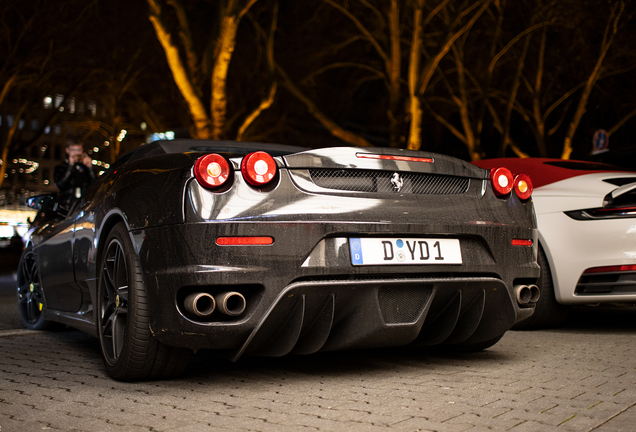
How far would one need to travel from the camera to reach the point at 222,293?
11.2ft

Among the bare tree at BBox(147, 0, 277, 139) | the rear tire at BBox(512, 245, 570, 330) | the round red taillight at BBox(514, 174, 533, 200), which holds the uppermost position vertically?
the bare tree at BBox(147, 0, 277, 139)

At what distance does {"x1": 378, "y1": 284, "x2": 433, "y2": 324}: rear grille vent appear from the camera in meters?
3.70

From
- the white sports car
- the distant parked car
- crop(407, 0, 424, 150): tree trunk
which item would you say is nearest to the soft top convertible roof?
the distant parked car

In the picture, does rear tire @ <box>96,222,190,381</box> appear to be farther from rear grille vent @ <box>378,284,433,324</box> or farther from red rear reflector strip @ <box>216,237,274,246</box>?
rear grille vent @ <box>378,284,433,324</box>

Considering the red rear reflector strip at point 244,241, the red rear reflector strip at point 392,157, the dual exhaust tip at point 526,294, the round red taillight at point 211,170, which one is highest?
the red rear reflector strip at point 392,157

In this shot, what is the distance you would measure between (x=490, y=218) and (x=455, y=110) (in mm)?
24519

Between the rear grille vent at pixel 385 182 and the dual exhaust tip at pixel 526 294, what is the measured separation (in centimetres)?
61

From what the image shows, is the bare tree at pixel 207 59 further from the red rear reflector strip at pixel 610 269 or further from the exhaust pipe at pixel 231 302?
the exhaust pipe at pixel 231 302

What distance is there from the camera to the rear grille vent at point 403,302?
12.1 feet

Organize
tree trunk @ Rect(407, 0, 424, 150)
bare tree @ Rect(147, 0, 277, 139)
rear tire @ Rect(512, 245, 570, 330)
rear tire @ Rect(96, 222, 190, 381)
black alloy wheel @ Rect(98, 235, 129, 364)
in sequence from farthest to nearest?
tree trunk @ Rect(407, 0, 424, 150) < bare tree @ Rect(147, 0, 277, 139) < rear tire @ Rect(512, 245, 570, 330) < black alloy wheel @ Rect(98, 235, 129, 364) < rear tire @ Rect(96, 222, 190, 381)

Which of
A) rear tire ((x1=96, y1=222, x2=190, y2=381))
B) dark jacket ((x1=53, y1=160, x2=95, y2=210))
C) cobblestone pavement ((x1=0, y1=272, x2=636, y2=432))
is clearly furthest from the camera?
dark jacket ((x1=53, y1=160, x2=95, y2=210))

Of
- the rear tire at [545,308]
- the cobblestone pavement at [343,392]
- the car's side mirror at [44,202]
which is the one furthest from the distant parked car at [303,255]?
the car's side mirror at [44,202]

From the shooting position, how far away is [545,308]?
19.1ft

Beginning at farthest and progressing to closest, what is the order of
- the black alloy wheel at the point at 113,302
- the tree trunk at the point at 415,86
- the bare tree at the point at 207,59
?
the tree trunk at the point at 415,86
the bare tree at the point at 207,59
the black alloy wheel at the point at 113,302
